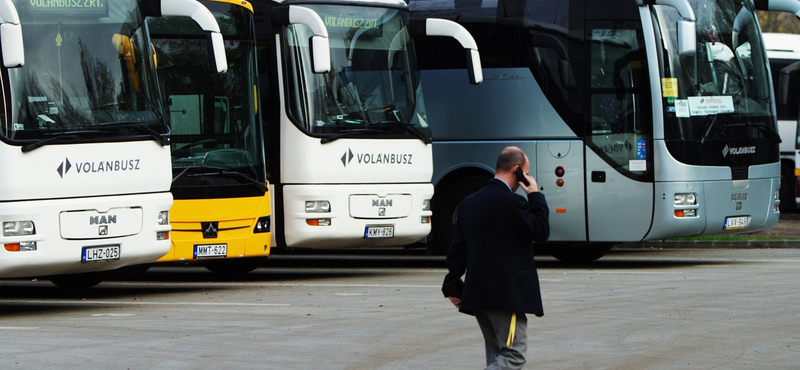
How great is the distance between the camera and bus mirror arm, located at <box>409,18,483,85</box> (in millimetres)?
16094

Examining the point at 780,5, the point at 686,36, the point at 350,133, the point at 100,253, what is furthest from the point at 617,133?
the point at 100,253

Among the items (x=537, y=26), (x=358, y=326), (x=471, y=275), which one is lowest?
(x=358, y=326)

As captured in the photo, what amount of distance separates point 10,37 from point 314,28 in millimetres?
4033

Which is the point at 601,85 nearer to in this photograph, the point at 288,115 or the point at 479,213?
the point at 288,115

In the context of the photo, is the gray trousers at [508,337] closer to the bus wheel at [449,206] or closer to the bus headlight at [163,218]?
the bus headlight at [163,218]

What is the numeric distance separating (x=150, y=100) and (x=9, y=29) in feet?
5.75

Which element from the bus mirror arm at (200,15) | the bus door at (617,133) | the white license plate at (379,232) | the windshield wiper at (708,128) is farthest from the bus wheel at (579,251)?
the bus mirror arm at (200,15)

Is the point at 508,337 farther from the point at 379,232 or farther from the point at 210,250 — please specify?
the point at 379,232

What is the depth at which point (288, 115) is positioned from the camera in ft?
49.7

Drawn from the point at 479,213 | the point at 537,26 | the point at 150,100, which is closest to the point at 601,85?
the point at 537,26

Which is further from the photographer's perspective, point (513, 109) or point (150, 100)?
point (513, 109)

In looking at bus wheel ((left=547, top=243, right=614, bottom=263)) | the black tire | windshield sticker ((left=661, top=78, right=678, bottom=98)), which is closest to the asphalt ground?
bus wheel ((left=547, top=243, right=614, bottom=263))

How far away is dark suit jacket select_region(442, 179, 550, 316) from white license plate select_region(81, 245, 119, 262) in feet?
19.2

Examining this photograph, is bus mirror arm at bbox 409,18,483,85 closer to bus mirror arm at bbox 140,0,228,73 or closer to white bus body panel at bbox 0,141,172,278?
bus mirror arm at bbox 140,0,228,73
